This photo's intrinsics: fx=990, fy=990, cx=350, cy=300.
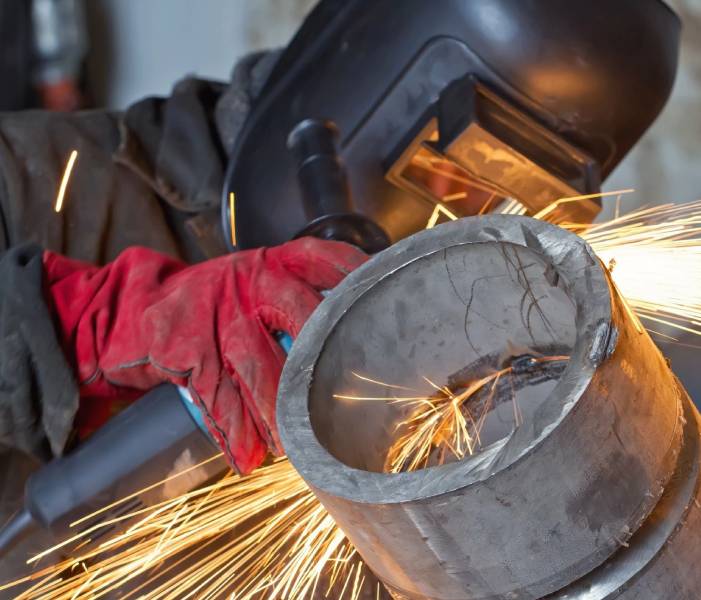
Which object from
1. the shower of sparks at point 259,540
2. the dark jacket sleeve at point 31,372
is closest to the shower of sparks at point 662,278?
the shower of sparks at point 259,540

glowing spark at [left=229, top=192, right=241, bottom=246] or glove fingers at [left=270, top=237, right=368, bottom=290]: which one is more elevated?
glove fingers at [left=270, top=237, right=368, bottom=290]

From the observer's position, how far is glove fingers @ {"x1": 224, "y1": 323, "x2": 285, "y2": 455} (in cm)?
125

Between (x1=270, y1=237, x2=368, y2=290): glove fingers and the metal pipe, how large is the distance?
0.29 m

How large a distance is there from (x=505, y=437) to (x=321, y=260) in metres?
0.48

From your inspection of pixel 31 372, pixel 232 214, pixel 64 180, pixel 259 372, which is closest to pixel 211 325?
pixel 259 372

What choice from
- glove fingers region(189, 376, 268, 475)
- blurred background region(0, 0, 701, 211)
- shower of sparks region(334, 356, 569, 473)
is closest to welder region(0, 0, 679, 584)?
glove fingers region(189, 376, 268, 475)

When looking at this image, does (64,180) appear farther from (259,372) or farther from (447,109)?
(259,372)

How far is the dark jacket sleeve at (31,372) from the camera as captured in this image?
1.35m

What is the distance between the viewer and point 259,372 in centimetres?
126

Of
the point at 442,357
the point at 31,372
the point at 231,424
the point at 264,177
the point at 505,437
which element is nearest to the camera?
the point at 505,437

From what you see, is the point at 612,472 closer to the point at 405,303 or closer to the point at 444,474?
the point at 444,474

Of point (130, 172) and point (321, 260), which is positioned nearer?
point (321, 260)

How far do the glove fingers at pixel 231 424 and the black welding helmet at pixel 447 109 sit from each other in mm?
319

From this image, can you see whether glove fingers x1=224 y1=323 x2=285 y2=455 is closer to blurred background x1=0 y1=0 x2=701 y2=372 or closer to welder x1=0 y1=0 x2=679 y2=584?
welder x1=0 y1=0 x2=679 y2=584
